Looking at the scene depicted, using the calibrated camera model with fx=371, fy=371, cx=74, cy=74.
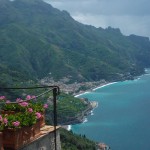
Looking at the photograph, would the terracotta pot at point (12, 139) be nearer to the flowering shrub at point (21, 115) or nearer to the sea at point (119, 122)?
the flowering shrub at point (21, 115)

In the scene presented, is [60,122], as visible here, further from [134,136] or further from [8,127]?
[8,127]

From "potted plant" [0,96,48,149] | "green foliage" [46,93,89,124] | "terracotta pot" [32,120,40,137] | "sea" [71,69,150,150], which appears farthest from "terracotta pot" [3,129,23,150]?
"green foliage" [46,93,89,124]

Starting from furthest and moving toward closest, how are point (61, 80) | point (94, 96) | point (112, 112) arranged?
1. point (61, 80)
2. point (94, 96)
3. point (112, 112)

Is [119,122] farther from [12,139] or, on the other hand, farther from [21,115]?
[12,139]

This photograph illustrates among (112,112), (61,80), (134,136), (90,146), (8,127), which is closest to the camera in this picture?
(8,127)

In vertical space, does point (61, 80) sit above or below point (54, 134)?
above

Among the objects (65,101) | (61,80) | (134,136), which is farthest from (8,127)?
(61,80)

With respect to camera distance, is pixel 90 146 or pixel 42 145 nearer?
pixel 42 145
